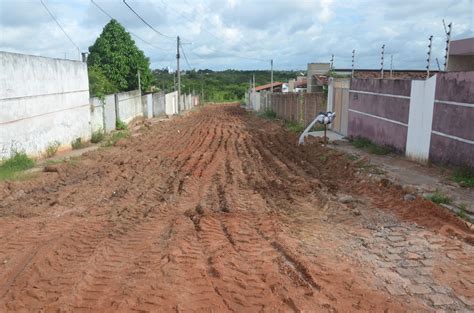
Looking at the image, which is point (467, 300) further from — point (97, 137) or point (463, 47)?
point (97, 137)

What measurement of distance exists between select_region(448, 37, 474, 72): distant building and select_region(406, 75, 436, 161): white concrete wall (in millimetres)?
6108

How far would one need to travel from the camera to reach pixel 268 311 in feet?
14.0

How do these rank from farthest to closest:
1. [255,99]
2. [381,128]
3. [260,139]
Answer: [255,99] → [260,139] → [381,128]

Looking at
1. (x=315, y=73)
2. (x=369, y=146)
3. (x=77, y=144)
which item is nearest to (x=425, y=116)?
(x=369, y=146)

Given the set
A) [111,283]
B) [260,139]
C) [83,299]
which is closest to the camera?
[83,299]

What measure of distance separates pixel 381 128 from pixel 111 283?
12.2 m

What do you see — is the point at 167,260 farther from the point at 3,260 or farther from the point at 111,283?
the point at 3,260

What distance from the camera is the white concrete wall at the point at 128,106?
25898mm

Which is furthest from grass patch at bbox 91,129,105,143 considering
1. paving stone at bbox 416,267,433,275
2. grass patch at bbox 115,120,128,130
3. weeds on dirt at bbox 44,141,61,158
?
paving stone at bbox 416,267,433,275

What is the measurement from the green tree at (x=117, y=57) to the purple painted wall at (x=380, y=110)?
62.6 ft

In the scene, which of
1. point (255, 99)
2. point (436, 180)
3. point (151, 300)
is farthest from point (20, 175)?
point (255, 99)

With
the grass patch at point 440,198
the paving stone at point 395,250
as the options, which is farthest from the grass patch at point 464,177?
the paving stone at point 395,250

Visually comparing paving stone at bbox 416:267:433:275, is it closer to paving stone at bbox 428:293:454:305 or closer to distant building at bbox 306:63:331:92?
paving stone at bbox 428:293:454:305

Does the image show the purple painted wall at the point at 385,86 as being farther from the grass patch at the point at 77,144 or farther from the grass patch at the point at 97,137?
the grass patch at the point at 77,144
